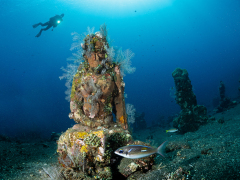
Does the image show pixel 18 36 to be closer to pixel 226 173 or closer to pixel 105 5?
pixel 105 5

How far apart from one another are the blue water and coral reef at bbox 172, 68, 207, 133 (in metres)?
27.1

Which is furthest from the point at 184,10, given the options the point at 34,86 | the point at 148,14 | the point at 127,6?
the point at 34,86

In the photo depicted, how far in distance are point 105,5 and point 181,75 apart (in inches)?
3052

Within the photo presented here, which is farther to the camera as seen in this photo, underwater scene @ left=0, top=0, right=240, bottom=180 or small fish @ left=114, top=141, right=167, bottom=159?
underwater scene @ left=0, top=0, right=240, bottom=180

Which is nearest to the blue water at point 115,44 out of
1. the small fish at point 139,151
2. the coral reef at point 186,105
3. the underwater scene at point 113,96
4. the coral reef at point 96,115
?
the underwater scene at point 113,96

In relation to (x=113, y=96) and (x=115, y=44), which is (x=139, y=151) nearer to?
(x=113, y=96)

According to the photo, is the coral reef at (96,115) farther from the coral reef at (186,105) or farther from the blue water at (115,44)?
the blue water at (115,44)

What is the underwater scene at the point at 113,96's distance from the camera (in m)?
3.68

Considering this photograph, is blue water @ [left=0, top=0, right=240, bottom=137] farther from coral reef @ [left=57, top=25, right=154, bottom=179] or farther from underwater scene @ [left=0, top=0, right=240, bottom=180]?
coral reef @ [left=57, top=25, right=154, bottom=179]

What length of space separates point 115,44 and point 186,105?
114m

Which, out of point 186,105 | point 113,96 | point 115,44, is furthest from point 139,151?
point 115,44

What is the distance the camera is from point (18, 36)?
75.5 m

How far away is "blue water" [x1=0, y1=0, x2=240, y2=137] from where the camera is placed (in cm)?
5815

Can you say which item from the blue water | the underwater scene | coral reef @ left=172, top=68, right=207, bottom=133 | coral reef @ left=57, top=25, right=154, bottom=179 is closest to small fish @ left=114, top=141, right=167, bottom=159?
the underwater scene
